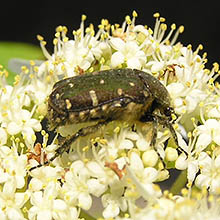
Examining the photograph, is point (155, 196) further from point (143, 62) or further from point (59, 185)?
point (143, 62)

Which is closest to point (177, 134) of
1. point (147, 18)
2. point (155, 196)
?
point (155, 196)

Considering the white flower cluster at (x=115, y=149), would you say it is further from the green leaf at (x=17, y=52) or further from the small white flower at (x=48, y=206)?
the green leaf at (x=17, y=52)

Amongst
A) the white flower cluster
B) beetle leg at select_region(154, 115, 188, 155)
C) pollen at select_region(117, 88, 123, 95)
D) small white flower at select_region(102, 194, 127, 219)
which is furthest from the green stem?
pollen at select_region(117, 88, 123, 95)

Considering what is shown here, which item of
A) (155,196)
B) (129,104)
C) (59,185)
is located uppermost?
(129,104)

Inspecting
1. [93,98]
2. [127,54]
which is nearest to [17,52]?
[127,54]

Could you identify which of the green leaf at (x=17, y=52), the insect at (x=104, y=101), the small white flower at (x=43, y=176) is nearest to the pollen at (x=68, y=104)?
the insect at (x=104, y=101)

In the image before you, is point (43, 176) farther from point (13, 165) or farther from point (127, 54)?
point (127, 54)

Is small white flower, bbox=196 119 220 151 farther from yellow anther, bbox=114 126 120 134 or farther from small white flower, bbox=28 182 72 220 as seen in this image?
small white flower, bbox=28 182 72 220
